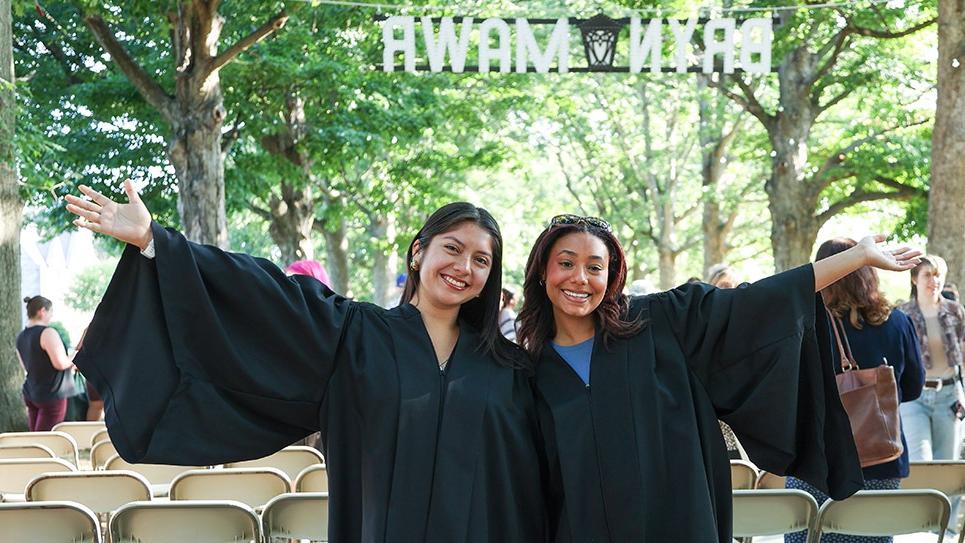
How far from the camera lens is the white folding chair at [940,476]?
516cm

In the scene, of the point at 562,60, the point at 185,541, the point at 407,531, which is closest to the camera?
the point at 407,531

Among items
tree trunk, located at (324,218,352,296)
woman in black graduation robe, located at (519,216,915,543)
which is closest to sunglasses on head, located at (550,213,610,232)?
woman in black graduation robe, located at (519,216,915,543)

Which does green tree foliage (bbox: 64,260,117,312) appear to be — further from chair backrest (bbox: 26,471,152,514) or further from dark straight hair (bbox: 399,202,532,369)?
dark straight hair (bbox: 399,202,532,369)

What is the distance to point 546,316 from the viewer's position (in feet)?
12.3

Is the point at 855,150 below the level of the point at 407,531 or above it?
above

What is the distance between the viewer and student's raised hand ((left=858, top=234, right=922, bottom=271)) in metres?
3.50

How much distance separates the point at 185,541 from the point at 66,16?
572 inches

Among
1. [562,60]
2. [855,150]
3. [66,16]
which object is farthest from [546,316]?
[855,150]

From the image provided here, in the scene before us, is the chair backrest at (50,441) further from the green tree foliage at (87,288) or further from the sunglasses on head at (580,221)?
the green tree foliage at (87,288)

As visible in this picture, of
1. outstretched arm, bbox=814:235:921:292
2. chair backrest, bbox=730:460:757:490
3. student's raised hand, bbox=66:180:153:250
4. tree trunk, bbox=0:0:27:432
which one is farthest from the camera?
tree trunk, bbox=0:0:27:432

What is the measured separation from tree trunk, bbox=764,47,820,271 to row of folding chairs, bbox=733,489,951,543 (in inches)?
570

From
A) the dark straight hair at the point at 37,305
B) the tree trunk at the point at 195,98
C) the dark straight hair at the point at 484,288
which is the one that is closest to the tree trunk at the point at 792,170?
the tree trunk at the point at 195,98

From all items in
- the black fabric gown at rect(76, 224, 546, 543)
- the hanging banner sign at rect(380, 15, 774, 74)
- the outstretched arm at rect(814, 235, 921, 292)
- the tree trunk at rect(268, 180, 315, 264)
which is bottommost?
the black fabric gown at rect(76, 224, 546, 543)

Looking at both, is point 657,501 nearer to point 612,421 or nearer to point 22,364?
point 612,421
